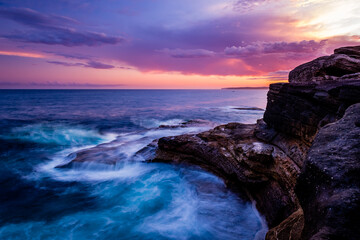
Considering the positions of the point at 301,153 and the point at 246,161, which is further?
the point at 246,161

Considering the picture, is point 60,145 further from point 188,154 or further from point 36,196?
point 188,154

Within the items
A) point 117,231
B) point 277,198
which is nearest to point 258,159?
point 277,198

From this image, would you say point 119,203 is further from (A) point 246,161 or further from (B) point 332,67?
(B) point 332,67

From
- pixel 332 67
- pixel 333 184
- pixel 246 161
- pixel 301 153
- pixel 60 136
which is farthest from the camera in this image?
pixel 60 136

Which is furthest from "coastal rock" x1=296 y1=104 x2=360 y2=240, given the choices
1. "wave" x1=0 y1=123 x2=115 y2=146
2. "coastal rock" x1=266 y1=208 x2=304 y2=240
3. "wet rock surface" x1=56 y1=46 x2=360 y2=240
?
"wave" x1=0 y1=123 x2=115 y2=146

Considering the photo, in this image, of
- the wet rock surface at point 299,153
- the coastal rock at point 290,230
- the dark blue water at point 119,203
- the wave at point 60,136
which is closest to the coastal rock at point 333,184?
the wet rock surface at point 299,153

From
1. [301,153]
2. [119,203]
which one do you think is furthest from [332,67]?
[119,203]

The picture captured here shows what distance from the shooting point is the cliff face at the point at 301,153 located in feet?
9.43

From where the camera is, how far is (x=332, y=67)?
835cm

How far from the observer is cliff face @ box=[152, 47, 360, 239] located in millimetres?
2874

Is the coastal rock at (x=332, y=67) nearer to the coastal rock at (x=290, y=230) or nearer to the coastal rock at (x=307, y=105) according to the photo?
the coastal rock at (x=307, y=105)

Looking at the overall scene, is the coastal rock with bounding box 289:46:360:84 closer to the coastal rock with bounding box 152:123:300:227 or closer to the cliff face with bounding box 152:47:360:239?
the cliff face with bounding box 152:47:360:239

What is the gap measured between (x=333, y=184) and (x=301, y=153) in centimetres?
492

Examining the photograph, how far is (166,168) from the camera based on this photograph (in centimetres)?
1199
